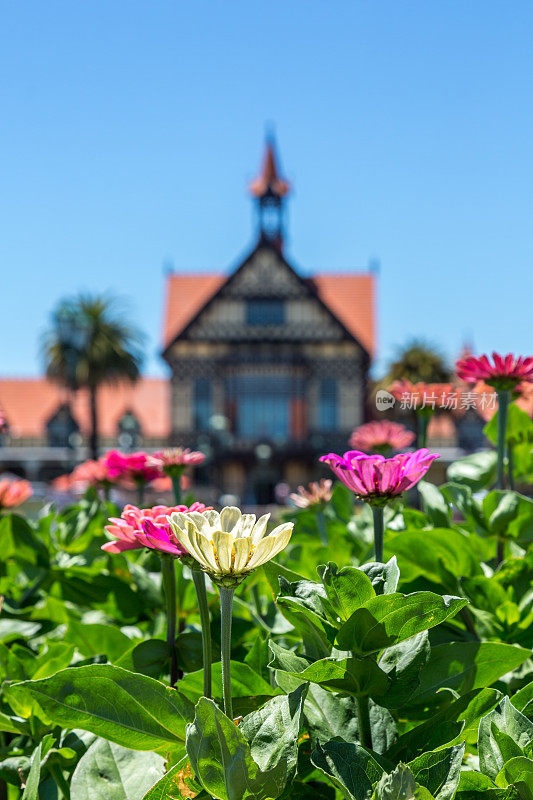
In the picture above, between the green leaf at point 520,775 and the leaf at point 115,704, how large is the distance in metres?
0.36

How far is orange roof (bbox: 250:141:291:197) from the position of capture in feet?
113

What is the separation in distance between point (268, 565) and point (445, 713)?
0.28 metres

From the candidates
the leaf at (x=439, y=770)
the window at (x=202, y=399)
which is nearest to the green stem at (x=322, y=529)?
the leaf at (x=439, y=770)

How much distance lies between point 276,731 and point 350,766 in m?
0.09

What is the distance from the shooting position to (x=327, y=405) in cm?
3156

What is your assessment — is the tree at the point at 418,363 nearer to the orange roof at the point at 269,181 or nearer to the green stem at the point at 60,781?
the orange roof at the point at 269,181

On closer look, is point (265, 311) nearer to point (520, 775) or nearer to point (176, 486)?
point (176, 486)

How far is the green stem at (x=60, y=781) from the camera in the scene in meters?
1.08

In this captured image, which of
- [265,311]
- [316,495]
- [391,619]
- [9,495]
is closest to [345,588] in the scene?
[391,619]

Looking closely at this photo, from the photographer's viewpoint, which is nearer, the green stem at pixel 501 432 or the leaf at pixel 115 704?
the leaf at pixel 115 704

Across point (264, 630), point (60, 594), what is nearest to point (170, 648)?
point (264, 630)

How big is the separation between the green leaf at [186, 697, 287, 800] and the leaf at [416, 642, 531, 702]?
0.34 meters

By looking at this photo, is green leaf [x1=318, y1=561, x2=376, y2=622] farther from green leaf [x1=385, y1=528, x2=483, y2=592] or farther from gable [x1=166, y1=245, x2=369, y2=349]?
gable [x1=166, y1=245, x2=369, y2=349]

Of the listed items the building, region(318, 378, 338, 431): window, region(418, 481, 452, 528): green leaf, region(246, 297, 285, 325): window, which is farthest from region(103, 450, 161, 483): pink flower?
region(318, 378, 338, 431): window
